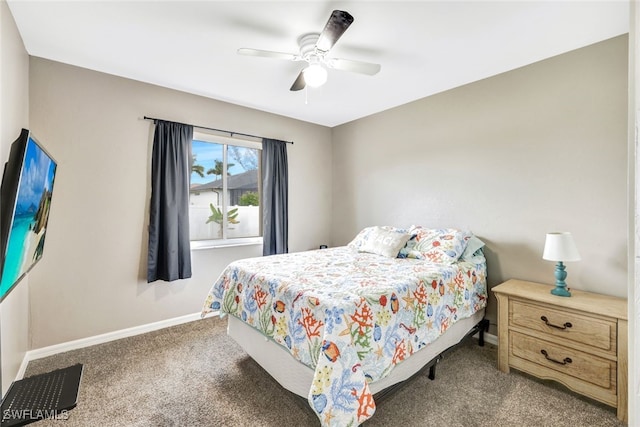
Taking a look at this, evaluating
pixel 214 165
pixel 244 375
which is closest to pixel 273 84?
pixel 214 165

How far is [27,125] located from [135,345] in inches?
82.7

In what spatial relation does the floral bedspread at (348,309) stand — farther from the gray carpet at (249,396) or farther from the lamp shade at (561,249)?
the lamp shade at (561,249)

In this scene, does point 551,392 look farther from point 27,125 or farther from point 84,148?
point 27,125

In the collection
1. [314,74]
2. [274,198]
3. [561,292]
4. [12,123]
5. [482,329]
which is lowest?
[482,329]

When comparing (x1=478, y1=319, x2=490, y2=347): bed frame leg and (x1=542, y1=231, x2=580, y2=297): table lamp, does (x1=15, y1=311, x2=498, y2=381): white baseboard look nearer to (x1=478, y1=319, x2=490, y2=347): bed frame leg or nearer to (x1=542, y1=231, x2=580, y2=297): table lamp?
(x1=478, y1=319, x2=490, y2=347): bed frame leg

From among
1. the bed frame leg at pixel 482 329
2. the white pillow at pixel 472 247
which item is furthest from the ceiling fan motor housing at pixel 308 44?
the bed frame leg at pixel 482 329

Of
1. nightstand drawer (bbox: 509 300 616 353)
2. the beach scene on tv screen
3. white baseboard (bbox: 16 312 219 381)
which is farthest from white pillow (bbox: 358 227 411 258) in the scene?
the beach scene on tv screen

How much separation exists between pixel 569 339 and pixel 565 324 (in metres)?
0.10

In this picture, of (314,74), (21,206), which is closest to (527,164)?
(314,74)

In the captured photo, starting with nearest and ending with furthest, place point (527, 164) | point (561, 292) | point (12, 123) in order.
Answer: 1. point (12, 123)
2. point (561, 292)
3. point (527, 164)

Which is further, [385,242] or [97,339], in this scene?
[385,242]

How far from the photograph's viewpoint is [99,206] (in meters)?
2.78

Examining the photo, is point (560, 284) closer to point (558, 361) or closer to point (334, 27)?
point (558, 361)

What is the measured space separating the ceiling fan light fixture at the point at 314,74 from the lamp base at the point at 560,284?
7.54 feet
